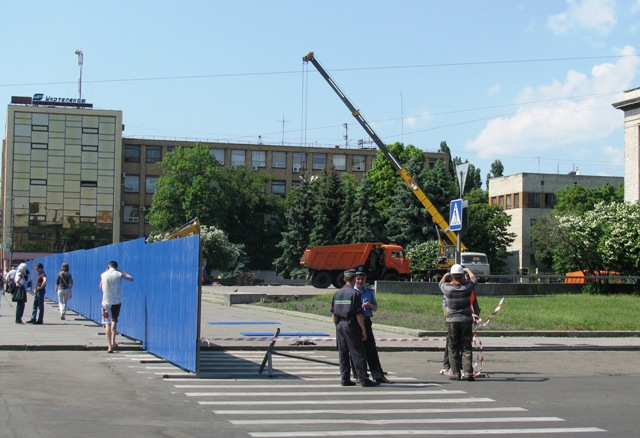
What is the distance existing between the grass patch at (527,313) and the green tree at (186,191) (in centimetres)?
5159

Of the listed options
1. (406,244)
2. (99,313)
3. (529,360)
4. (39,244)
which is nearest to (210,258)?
(406,244)

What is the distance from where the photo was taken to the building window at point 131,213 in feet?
339

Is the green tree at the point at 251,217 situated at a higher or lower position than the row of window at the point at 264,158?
lower

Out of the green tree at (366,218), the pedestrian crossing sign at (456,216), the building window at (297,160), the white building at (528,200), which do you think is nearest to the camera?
the pedestrian crossing sign at (456,216)

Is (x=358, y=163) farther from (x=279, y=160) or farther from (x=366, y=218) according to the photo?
(x=366, y=218)

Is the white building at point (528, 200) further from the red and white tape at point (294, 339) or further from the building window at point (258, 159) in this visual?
the red and white tape at point (294, 339)

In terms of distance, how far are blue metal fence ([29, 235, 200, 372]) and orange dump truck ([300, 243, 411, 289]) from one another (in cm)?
2904

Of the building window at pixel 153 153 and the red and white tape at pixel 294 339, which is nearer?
the red and white tape at pixel 294 339

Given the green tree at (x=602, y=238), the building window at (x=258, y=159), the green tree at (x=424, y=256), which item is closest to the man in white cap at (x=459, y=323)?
the green tree at (x=602, y=238)

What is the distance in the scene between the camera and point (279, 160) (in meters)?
108

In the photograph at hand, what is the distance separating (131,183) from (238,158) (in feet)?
42.4

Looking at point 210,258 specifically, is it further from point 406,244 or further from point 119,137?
point 119,137

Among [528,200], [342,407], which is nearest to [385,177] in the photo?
[528,200]

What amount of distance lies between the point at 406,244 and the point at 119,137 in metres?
43.2
